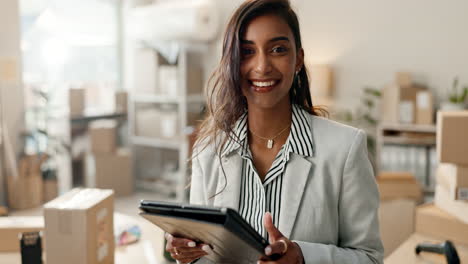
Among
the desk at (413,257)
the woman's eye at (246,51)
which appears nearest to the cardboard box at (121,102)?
the desk at (413,257)

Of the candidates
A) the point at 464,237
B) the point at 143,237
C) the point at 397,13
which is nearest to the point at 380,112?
the point at 397,13

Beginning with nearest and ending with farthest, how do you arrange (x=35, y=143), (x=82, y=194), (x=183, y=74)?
1. (x=82, y=194)
2. (x=35, y=143)
3. (x=183, y=74)

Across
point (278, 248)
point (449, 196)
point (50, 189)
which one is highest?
point (278, 248)

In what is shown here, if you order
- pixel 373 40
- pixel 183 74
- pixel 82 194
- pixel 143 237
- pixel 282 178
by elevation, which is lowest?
pixel 143 237

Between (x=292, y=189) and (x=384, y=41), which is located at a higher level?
(x=384, y=41)

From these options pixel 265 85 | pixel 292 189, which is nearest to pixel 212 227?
pixel 292 189

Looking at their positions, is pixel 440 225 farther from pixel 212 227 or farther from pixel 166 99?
pixel 166 99

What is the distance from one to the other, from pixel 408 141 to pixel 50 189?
3.29 m

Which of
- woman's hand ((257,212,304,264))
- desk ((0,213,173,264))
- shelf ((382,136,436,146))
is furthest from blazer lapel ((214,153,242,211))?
shelf ((382,136,436,146))

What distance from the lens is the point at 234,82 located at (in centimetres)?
125

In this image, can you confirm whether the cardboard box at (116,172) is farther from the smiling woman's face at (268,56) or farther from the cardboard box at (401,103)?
the smiling woman's face at (268,56)

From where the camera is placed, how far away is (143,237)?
6.88 feet

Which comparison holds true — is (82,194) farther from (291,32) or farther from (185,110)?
(185,110)

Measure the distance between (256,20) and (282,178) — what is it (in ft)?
1.35
